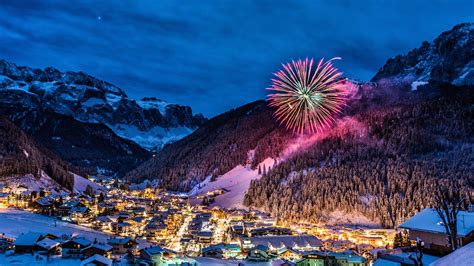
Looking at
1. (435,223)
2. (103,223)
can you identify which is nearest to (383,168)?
(103,223)

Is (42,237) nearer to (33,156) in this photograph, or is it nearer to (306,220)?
(306,220)

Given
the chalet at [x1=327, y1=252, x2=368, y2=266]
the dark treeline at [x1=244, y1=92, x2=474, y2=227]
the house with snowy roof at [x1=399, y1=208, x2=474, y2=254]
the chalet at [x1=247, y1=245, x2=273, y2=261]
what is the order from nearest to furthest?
the house with snowy roof at [x1=399, y1=208, x2=474, y2=254] < the chalet at [x1=327, y1=252, x2=368, y2=266] < the chalet at [x1=247, y1=245, x2=273, y2=261] < the dark treeline at [x1=244, y1=92, x2=474, y2=227]

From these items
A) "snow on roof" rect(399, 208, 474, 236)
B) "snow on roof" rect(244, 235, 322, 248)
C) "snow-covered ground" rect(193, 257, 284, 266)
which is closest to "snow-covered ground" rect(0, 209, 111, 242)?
"snow-covered ground" rect(193, 257, 284, 266)

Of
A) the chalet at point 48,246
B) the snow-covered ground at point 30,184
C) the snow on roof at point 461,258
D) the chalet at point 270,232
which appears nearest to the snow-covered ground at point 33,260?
the chalet at point 48,246

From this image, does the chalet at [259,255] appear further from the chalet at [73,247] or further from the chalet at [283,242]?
the chalet at [73,247]

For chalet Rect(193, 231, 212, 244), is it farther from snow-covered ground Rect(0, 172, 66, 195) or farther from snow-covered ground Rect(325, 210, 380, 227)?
snow-covered ground Rect(0, 172, 66, 195)

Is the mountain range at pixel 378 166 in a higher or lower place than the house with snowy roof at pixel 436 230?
higher

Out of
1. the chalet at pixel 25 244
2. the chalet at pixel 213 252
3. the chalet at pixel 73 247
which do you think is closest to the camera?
the chalet at pixel 25 244
